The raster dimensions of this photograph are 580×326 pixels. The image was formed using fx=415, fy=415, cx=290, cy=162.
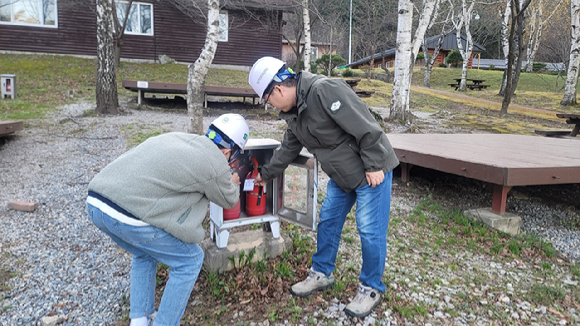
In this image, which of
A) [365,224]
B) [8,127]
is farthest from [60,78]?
[365,224]

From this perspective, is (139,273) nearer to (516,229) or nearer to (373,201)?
(373,201)

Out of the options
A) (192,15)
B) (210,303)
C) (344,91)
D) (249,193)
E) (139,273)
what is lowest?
(210,303)

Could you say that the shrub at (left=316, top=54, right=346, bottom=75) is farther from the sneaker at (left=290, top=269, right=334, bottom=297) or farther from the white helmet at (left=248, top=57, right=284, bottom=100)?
the white helmet at (left=248, top=57, right=284, bottom=100)

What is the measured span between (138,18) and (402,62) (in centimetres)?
1487

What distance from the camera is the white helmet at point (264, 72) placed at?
8.27 ft

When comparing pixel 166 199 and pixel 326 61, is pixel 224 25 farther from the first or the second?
pixel 166 199

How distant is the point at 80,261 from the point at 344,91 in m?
2.69

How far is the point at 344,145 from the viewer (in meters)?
2.60

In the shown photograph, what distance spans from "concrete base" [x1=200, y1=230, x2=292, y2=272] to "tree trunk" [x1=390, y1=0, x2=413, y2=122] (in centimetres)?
819

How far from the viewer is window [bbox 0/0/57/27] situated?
18.6 m

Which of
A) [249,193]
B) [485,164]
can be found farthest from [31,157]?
[485,164]

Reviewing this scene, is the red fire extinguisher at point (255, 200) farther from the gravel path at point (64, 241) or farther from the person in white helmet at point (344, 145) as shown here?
the gravel path at point (64, 241)

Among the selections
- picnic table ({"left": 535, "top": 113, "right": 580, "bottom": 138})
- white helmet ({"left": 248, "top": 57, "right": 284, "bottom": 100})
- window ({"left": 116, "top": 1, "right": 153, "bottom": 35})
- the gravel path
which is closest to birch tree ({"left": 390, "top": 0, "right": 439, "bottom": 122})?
picnic table ({"left": 535, "top": 113, "right": 580, "bottom": 138})

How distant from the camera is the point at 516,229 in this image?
4371 mm
